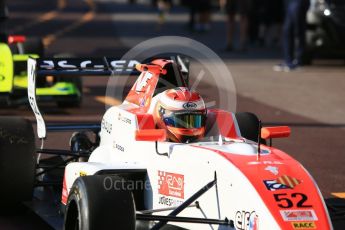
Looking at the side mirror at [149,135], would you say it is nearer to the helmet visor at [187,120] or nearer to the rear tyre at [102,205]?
the helmet visor at [187,120]

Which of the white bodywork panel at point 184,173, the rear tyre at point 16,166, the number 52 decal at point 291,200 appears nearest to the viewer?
the number 52 decal at point 291,200

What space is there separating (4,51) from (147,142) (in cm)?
522

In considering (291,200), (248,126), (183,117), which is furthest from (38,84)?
(291,200)

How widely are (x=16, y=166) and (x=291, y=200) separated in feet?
9.08

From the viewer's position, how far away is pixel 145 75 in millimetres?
9031

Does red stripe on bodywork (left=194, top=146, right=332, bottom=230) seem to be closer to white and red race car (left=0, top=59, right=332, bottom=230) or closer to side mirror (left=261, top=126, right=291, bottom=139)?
white and red race car (left=0, top=59, right=332, bottom=230)

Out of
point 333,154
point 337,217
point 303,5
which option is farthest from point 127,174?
point 303,5

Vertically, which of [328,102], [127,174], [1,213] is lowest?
[328,102]

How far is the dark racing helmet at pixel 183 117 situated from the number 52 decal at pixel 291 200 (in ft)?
4.18

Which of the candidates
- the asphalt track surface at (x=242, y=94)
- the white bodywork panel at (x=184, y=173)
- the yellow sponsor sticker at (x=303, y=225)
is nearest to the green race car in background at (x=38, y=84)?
the asphalt track surface at (x=242, y=94)

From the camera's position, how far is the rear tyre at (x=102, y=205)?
713 cm

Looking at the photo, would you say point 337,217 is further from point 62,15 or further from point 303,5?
point 62,15

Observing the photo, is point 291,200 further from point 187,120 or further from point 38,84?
point 38,84

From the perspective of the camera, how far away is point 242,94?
18.2 m
